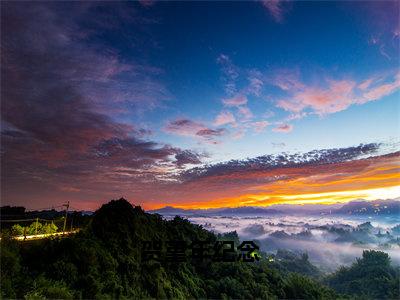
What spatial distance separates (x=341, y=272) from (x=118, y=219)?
614 ft

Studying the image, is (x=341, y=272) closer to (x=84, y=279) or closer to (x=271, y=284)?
(x=271, y=284)

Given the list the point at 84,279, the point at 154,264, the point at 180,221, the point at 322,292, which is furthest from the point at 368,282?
the point at 84,279

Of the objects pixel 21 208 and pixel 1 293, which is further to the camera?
pixel 21 208

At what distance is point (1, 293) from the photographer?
1599cm

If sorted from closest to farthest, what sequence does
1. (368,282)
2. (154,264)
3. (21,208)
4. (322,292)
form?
(154,264), (21,208), (322,292), (368,282)

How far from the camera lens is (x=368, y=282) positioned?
552 feet

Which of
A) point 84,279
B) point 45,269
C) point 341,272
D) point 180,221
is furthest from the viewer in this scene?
point 341,272

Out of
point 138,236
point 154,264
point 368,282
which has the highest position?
point 138,236

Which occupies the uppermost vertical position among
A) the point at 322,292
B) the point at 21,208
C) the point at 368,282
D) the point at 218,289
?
the point at 21,208

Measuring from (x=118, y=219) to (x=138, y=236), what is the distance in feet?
10.8

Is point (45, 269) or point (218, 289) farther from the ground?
point (45, 269)

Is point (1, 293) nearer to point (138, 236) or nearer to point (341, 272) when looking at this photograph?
point (138, 236)

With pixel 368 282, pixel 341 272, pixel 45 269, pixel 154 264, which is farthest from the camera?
pixel 341 272

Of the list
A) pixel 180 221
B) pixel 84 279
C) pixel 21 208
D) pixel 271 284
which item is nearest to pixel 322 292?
pixel 271 284
